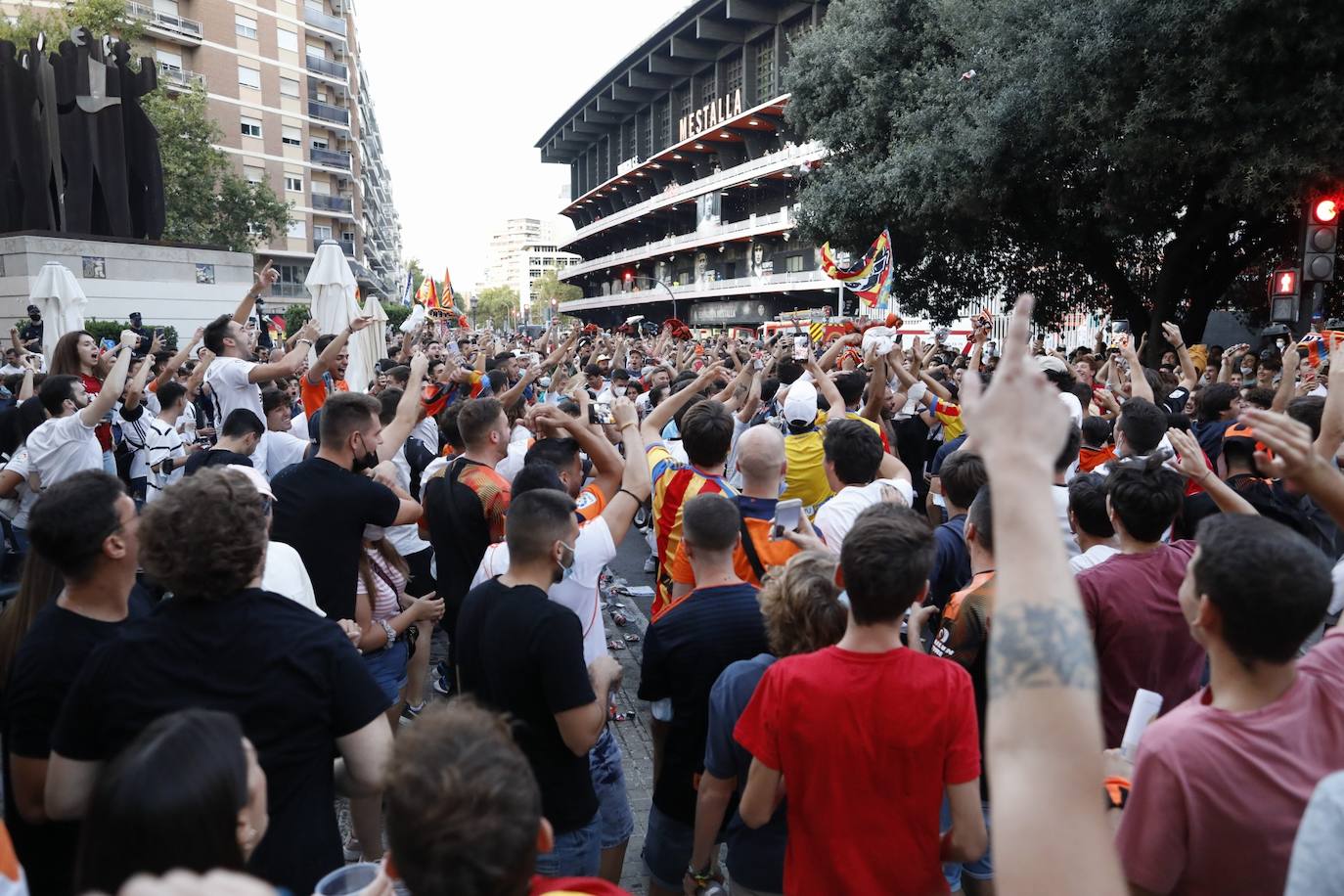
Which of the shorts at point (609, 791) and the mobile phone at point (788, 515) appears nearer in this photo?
the shorts at point (609, 791)

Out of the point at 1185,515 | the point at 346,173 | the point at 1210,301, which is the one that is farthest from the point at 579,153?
the point at 1185,515

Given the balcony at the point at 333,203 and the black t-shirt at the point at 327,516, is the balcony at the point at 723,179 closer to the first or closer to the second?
the balcony at the point at 333,203

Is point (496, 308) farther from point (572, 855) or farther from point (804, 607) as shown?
point (804, 607)

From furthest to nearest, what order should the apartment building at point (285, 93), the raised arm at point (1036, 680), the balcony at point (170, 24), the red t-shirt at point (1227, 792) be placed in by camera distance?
the apartment building at point (285, 93)
the balcony at point (170, 24)
the red t-shirt at point (1227, 792)
the raised arm at point (1036, 680)

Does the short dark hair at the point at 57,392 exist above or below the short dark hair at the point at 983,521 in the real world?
above

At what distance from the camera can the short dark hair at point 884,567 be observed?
2.21 m

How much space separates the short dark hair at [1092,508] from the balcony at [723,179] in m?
33.5

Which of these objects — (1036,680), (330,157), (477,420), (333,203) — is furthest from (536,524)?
(330,157)

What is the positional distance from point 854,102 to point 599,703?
19.2 m

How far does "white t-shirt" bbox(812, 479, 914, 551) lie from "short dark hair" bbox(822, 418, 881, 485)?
0.06 m

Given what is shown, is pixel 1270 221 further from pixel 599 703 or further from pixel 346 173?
pixel 346 173

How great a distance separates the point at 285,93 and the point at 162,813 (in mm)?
60130

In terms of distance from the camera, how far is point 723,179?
55594mm

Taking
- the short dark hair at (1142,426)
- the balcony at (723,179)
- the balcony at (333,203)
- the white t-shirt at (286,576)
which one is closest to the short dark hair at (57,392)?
the white t-shirt at (286,576)
